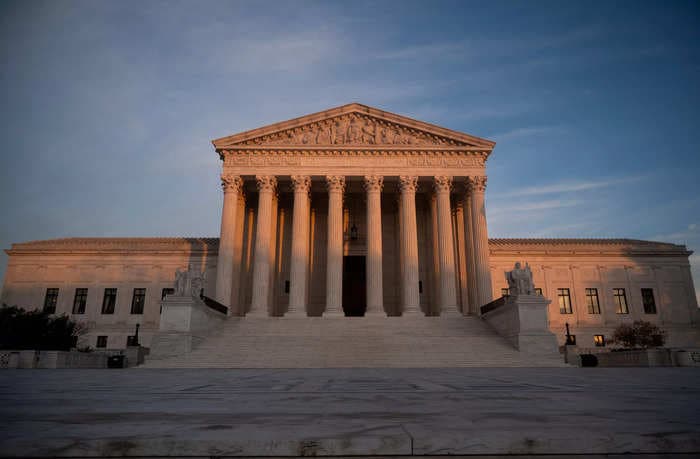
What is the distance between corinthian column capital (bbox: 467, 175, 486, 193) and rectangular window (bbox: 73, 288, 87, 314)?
120 ft

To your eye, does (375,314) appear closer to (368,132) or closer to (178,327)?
(178,327)

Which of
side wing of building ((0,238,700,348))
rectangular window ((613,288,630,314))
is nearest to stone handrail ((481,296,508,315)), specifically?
side wing of building ((0,238,700,348))

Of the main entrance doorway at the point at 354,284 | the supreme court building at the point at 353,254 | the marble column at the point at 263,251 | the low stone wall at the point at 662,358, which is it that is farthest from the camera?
the main entrance doorway at the point at 354,284

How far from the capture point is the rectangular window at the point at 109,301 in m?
42.4

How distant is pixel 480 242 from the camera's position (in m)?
35.0

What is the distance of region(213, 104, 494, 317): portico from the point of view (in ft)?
111

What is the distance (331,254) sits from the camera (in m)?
34.2

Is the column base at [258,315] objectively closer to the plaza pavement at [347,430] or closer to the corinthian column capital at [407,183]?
the corinthian column capital at [407,183]

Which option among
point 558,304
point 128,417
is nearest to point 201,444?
point 128,417

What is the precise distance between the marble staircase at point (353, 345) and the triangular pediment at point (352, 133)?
13.9m

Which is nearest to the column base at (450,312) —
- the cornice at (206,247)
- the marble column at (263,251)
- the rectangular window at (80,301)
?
the marble column at (263,251)

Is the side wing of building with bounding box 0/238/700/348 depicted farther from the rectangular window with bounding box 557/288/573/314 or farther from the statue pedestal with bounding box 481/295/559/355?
the statue pedestal with bounding box 481/295/559/355

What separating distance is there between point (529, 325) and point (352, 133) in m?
20.0

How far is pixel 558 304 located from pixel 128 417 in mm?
44975
